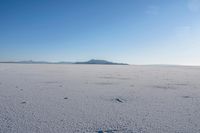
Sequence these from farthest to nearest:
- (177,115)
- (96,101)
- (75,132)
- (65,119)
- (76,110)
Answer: (96,101) → (76,110) → (177,115) → (65,119) → (75,132)

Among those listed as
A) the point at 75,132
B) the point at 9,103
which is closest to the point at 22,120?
the point at 75,132

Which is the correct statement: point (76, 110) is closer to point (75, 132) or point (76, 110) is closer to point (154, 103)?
point (75, 132)

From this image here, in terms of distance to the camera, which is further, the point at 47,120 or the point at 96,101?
the point at 96,101

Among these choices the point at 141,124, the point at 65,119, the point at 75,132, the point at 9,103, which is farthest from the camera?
the point at 9,103

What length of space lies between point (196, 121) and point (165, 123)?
2.33ft

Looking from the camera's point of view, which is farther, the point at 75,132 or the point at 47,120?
the point at 47,120

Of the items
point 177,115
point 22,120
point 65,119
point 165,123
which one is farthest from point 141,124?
point 22,120

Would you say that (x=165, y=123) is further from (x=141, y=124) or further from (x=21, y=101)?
(x=21, y=101)

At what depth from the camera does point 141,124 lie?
4074mm

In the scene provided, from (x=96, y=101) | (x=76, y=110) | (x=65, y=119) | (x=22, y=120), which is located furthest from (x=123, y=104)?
(x=22, y=120)

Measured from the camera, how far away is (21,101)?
19.7 ft

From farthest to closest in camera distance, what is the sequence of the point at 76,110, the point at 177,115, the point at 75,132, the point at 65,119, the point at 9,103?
the point at 9,103 < the point at 76,110 < the point at 177,115 < the point at 65,119 < the point at 75,132

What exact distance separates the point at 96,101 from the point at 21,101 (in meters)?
2.28

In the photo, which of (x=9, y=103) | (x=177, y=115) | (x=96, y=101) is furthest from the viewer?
(x=96, y=101)
